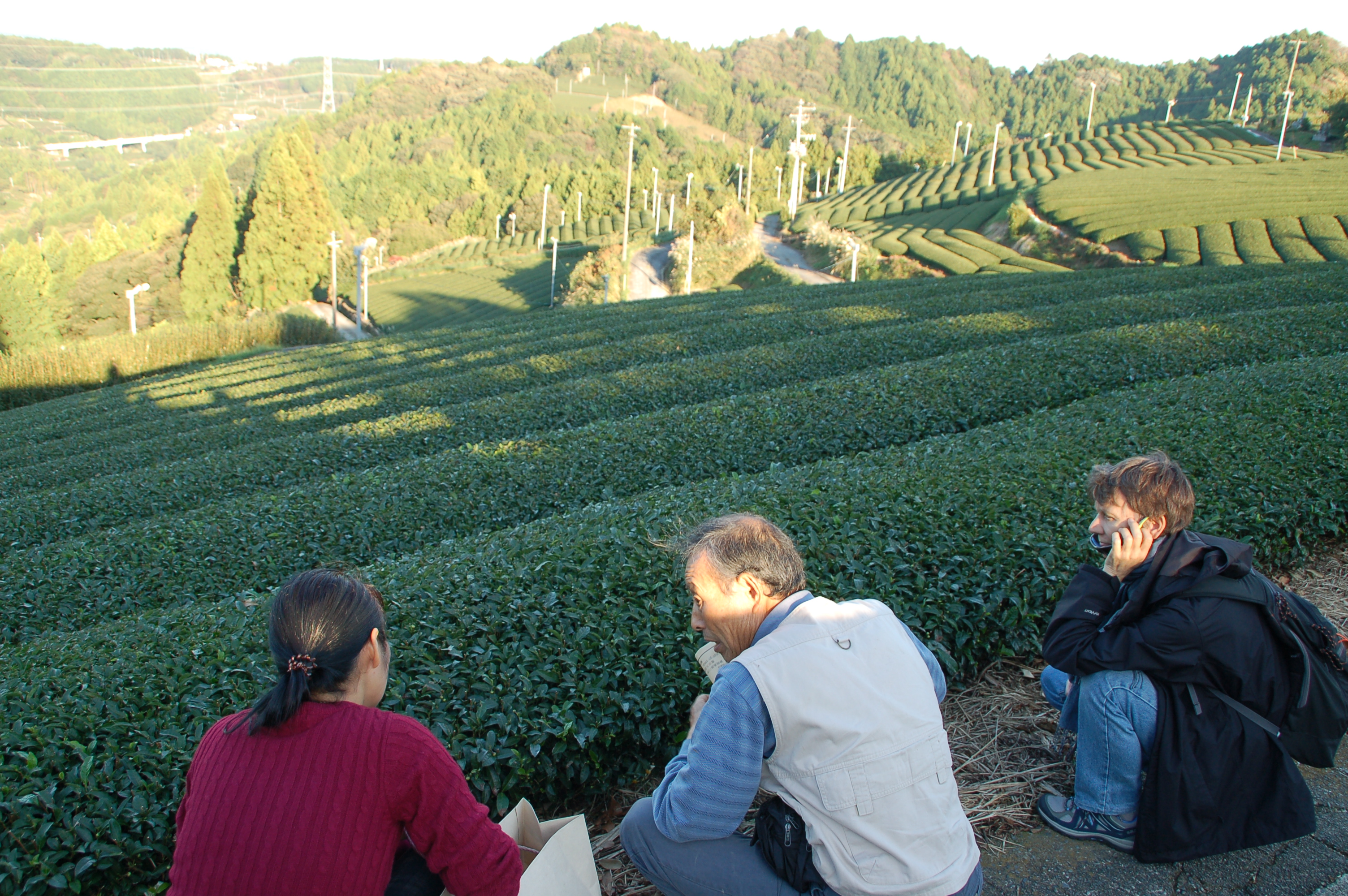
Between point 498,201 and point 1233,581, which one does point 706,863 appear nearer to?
point 1233,581

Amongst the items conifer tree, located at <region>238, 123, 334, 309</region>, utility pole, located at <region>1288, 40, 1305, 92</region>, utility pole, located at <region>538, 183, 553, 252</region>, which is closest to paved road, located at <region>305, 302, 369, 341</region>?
conifer tree, located at <region>238, 123, 334, 309</region>

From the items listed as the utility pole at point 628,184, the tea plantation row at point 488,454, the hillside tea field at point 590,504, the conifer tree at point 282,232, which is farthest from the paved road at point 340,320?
the tea plantation row at point 488,454

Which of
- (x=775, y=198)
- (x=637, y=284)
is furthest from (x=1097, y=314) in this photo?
(x=775, y=198)

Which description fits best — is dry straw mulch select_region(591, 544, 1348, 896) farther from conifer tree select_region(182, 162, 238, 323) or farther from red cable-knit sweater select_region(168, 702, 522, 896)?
conifer tree select_region(182, 162, 238, 323)

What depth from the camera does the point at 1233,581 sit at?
Answer: 257 centimetres

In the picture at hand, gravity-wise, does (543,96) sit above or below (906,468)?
above

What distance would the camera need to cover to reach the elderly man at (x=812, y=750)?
77.3 inches

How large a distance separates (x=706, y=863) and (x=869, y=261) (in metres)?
46.2

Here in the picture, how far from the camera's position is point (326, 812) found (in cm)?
185

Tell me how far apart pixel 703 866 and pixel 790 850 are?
29 cm

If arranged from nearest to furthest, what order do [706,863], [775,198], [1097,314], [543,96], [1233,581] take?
[706,863], [1233,581], [1097,314], [775,198], [543,96]

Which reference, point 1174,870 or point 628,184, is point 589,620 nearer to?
point 1174,870

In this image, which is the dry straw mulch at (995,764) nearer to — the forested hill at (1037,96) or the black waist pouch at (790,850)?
the black waist pouch at (790,850)

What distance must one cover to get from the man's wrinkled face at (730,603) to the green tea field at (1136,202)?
2788 centimetres
